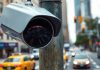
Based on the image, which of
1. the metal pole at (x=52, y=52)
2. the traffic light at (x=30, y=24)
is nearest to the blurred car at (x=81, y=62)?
the metal pole at (x=52, y=52)

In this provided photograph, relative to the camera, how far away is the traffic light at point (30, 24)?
3816mm

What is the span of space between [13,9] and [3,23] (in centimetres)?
21

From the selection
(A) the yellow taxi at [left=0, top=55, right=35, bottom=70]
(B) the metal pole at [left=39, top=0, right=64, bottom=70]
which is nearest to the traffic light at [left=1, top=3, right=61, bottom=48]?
(B) the metal pole at [left=39, top=0, right=64, bottom=70]

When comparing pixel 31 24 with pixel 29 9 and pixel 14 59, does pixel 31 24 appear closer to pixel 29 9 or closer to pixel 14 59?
pixel 29 9

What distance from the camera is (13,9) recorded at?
4004mm

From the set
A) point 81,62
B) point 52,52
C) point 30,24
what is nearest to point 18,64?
point 81,62

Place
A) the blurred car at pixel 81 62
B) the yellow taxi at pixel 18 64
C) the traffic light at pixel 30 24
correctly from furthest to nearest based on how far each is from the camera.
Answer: the blurred car at pixel 81 62, the yellow taxi at pixel 18 64, the traffic light at pixel 30 24

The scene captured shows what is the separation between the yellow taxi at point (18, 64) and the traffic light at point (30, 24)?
1947cm

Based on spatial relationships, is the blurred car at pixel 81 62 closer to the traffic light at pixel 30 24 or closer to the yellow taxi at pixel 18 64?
the yellow taxi at pixel 18 64

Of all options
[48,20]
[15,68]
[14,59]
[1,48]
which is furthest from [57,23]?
[1,48]

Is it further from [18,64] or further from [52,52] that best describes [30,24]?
[18,64]

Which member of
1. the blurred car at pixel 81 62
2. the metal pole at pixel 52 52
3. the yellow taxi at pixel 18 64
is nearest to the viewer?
the metal pole at pixel 52 52

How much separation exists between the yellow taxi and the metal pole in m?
18.9

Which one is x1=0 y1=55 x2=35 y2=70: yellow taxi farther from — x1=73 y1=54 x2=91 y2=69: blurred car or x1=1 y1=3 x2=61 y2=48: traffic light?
x1=1 y1=3 x2=61 y2=48: traffic light
